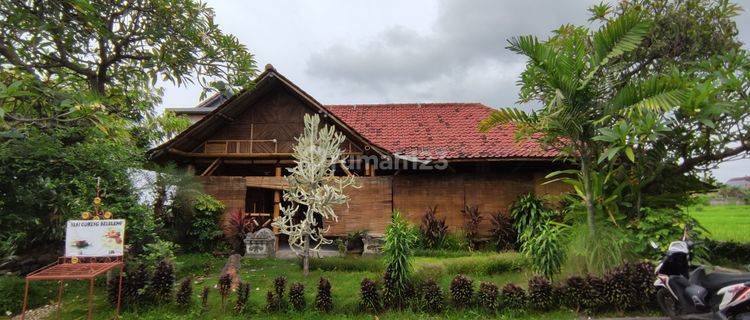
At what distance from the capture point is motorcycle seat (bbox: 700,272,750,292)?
402 centimetres

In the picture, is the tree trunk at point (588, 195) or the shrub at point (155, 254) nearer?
the shrub at point (155, 254)

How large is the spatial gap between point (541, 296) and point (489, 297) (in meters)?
0.69

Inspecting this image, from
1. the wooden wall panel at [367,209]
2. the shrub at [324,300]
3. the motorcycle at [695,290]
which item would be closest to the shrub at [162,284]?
the shrub at [324,300]

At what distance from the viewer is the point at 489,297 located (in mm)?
4977

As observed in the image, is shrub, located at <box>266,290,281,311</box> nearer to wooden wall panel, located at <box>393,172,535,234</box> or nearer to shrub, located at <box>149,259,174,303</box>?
shrub, located at <box>149,259,174,303</box>

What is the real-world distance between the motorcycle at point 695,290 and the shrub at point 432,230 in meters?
5.19

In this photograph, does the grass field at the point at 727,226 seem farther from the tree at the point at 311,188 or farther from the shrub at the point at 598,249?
the tree at the point at 311,188

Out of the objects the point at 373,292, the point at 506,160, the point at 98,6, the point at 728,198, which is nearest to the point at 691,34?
the point at 506,160

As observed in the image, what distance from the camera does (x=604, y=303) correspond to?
4.98 meters

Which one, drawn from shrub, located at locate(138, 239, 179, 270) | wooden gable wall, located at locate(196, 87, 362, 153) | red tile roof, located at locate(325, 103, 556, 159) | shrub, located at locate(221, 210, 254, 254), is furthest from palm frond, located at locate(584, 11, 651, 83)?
shrub, located at locate(221, 210, 254, 254)

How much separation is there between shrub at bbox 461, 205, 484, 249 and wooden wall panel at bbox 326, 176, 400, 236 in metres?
2.07

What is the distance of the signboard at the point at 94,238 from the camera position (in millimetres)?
4965

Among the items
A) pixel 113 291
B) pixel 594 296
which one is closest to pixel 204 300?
pixel 113 291

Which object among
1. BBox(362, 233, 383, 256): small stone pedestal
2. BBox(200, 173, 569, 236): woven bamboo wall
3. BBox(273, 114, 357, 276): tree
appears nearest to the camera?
BBox(273, 114, 357, 276): tree
